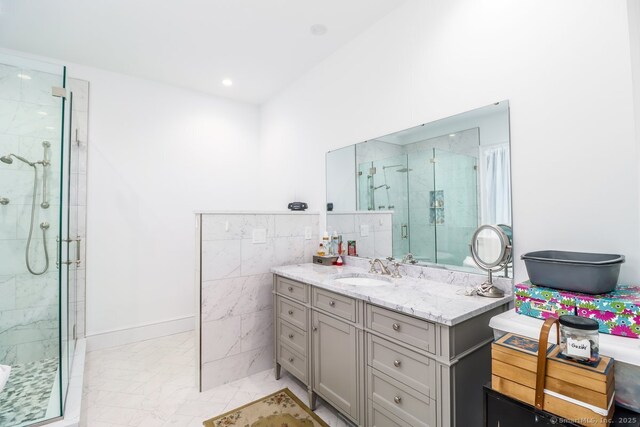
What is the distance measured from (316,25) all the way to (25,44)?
2.55m

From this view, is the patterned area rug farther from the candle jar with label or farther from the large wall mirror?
the candle jar with label

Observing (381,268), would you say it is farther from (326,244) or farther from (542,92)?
(542,92)

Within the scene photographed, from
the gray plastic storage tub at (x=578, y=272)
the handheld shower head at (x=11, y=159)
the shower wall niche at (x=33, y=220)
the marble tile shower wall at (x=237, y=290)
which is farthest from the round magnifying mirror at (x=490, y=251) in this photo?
the handheld shower head at (x=11, y=159)

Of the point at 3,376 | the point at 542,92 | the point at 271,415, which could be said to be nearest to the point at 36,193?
the point at 3,376

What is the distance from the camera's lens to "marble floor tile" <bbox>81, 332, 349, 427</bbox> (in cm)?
199

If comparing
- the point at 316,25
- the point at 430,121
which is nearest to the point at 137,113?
the point at 316,25

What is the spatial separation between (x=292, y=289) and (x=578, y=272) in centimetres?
167

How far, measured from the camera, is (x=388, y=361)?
1524mm

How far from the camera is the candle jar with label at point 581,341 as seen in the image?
95 cm

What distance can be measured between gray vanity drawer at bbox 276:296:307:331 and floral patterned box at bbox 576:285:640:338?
1.52 meters

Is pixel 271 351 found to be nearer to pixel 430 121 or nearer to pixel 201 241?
pixel 201 241

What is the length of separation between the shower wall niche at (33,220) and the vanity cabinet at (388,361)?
1676 mm

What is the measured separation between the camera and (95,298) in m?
3.02

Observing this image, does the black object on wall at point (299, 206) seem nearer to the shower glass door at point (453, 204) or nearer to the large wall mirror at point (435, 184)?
the large wall mirror at point (435, 184)
